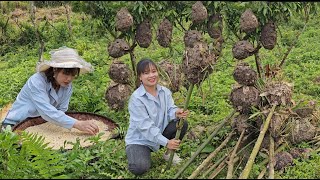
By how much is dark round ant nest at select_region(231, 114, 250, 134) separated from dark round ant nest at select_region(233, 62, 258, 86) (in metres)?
0.32

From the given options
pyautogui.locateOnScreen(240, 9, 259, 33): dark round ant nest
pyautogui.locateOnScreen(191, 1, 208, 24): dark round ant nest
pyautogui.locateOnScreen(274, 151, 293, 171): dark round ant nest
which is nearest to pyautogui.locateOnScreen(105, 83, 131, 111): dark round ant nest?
pyautogui.locateOnScreen(191, 1, 208, 24): dark round ant nest

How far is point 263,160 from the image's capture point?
4594 millimetres

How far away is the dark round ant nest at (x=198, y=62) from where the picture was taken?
13.8 feet

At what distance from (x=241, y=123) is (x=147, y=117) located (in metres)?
0.93

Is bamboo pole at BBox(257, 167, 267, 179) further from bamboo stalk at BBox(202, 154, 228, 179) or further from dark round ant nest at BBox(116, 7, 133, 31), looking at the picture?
dark round ant nest at BBox(116, 7, 133, 31)

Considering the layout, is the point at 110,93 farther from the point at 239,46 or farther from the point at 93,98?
the point at 239,46

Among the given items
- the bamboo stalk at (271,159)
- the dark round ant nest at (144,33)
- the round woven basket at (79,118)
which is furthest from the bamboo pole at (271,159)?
the dark round ant nest at (144,33)

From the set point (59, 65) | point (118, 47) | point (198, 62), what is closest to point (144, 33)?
point (118, 47)

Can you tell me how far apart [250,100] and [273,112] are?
0.25 metres

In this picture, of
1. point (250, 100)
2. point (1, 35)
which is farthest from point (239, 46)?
point (1, 35)

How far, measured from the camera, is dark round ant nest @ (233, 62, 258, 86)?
4.68 meters

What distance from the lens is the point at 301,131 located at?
193 inches

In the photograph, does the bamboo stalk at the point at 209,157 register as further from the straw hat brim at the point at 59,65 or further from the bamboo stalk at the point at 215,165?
the straw hat brim at the point at 59,65

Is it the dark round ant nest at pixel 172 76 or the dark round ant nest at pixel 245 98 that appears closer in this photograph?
the dark round ant nest at pixel 245 98
